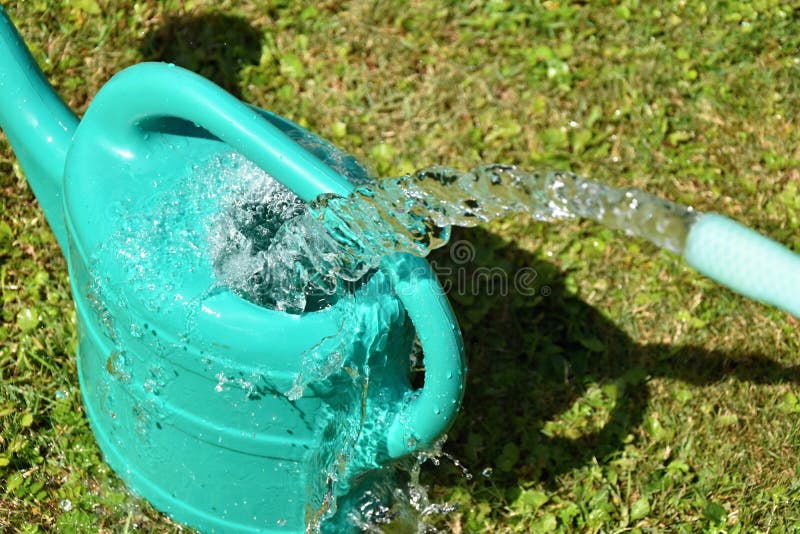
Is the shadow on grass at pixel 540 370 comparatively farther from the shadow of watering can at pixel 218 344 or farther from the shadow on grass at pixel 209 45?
the shadow on grass at pixel 209 45

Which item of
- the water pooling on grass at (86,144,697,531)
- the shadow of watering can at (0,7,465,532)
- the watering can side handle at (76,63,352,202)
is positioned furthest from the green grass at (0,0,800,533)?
the watering can side handle at (76,63,352,202)

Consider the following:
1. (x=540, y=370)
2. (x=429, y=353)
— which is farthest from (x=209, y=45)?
(x=429, y=353)

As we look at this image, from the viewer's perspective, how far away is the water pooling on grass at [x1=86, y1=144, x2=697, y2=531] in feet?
4.34

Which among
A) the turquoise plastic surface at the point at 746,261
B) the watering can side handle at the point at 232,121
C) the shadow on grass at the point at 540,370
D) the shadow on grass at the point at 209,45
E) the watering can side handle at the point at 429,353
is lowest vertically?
the shadow on grass at the point at 540,370

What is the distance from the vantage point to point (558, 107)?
2.43 metres

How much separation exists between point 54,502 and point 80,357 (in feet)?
0.83

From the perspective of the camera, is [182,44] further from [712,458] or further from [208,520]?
[712,458]

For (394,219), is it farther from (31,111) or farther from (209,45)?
(209,45)

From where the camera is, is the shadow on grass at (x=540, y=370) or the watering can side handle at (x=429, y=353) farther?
the shadow on grass at (x=540, y=370)

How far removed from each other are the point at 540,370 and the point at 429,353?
737 mm

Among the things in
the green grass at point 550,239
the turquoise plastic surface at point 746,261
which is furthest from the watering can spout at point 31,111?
the turquoise plastic surface at point 746,261

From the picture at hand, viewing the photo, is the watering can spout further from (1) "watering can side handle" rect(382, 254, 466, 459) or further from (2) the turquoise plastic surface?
(2) the turquoise plastic surface

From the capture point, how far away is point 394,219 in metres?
1.32

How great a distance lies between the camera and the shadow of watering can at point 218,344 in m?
1.33
